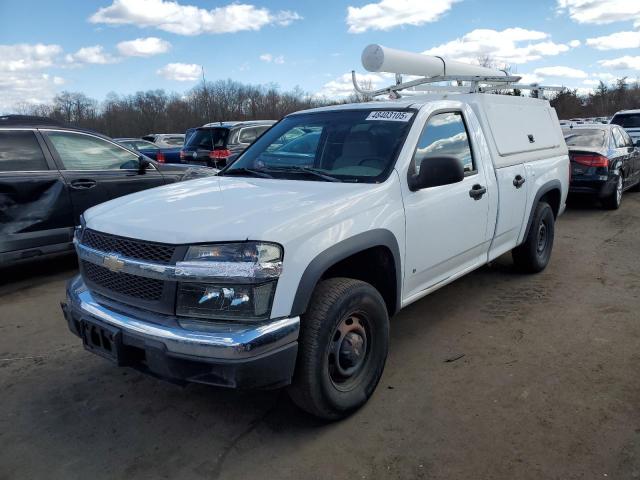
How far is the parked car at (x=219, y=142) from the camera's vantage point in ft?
36.5

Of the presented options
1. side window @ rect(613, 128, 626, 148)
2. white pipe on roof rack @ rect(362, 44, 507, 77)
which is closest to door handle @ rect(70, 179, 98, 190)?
white pipe on roof rack @ rect(362, 44, 507, 77)

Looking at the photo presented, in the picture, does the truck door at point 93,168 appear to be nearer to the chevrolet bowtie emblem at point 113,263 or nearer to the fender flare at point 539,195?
the chevrolet bowtie emblem at point 113,263

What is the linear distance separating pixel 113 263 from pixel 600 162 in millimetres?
8747

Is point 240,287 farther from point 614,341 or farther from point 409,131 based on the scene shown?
point 614,341

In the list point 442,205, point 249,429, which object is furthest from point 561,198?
point 249,429

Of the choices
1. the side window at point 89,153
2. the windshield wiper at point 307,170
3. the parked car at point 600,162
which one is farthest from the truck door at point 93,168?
the parked car at point 600,162

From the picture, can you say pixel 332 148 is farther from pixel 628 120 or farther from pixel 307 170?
pixel 628 120

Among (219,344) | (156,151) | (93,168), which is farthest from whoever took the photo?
(156,151)

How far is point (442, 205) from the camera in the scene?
361 cm

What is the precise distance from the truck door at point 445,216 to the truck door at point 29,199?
408 cm

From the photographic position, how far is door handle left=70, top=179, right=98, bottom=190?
5.76 meters

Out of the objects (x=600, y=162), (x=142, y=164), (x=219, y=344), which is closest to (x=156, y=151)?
(x=142, y=164)

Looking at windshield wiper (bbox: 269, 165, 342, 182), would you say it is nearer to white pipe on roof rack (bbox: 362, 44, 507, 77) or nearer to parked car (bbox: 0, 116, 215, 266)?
white pipe on roof rack (bbox: 362, 44, 507, 77)

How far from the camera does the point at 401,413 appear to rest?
3018 mm
